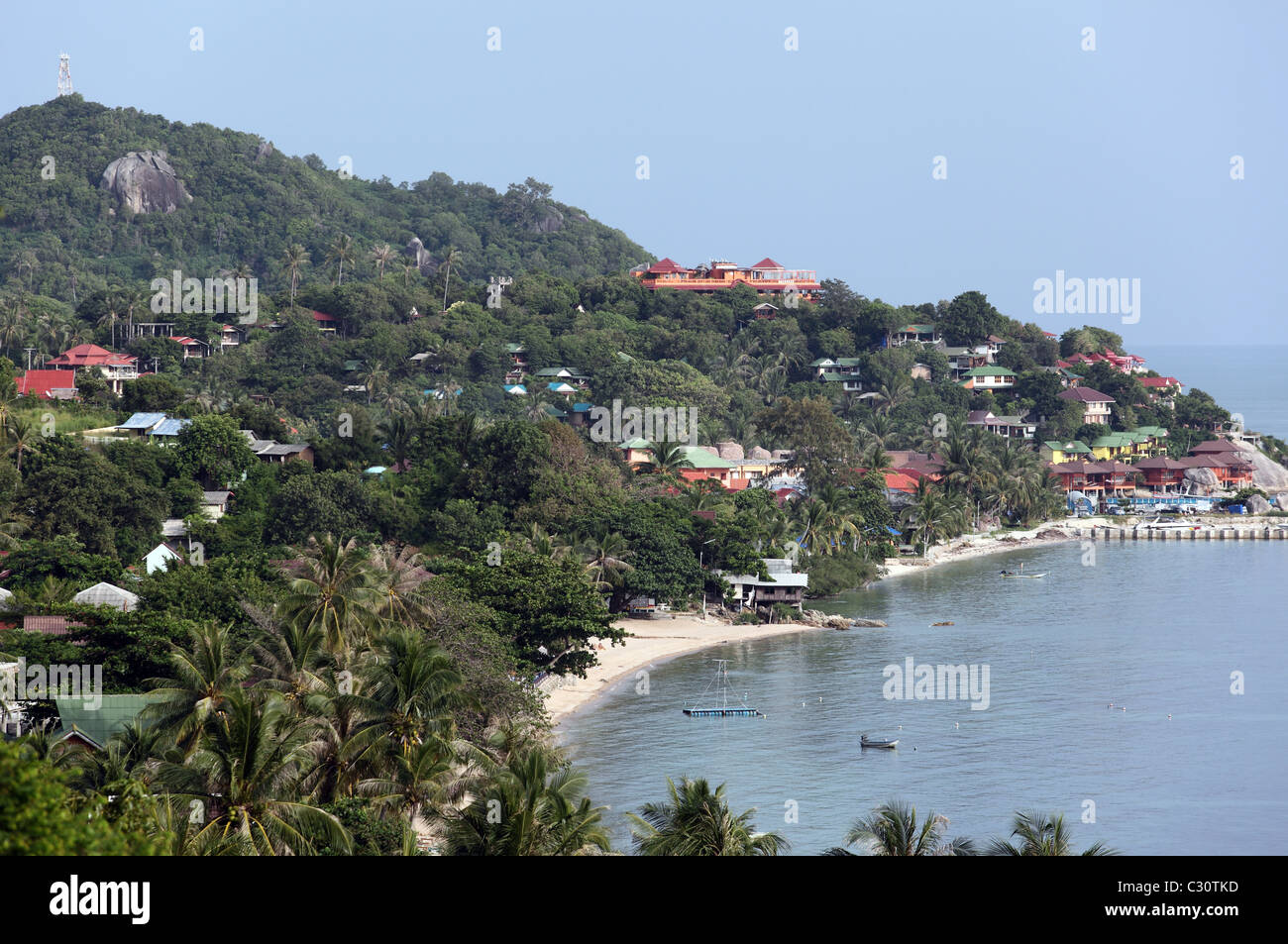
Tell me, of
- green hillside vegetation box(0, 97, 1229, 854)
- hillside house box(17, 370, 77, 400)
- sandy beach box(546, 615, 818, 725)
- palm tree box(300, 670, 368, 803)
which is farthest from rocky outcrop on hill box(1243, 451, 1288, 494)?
palm tree box(300, 670, 368, 803)

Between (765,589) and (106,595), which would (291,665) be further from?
(765,589)

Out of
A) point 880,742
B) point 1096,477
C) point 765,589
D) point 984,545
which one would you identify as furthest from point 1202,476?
point 880,742

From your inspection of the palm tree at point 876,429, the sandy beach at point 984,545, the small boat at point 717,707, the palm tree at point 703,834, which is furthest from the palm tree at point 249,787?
the palm tree at point 876,429

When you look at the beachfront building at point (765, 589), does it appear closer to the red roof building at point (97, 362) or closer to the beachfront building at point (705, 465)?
the beachfront building at point (705, 465)

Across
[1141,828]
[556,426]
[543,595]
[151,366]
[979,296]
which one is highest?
[979,296]
